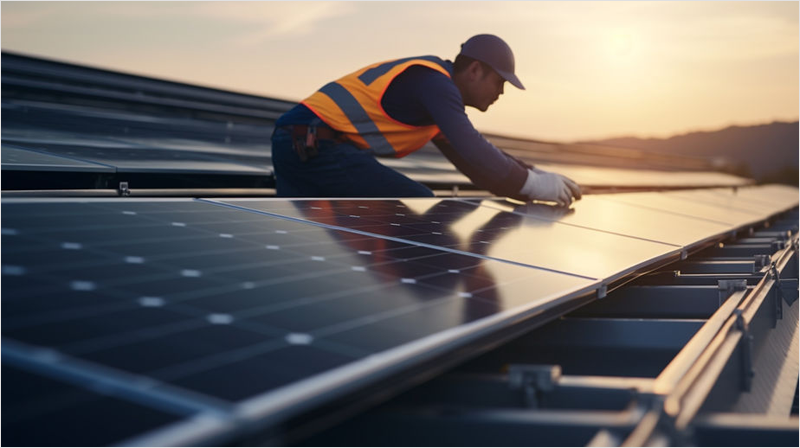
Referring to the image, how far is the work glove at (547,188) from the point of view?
4863 mm

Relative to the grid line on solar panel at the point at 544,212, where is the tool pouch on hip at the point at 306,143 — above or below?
above

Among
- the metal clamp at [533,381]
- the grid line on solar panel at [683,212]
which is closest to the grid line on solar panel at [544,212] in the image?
the grid line on solar panel at [683,212]

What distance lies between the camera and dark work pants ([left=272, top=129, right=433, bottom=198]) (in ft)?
15.5

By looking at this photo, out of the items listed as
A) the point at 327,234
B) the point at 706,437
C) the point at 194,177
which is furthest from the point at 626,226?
the point at 194,177

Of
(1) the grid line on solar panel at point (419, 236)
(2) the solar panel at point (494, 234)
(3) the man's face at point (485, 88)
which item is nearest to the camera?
(1) the grid line on solar panel at point (419, 236)

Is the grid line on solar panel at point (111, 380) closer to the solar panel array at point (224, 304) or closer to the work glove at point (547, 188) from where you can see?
the solar panel array at point (224, 304)

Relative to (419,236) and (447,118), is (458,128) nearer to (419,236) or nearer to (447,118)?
Result: (447,118)

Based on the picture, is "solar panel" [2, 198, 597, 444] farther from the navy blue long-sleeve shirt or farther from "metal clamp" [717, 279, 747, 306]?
the navy blue long-sleeve shirt

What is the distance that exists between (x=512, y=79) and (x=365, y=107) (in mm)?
916

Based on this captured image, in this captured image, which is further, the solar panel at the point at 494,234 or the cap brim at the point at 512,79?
the cap brim at the point at 512,79

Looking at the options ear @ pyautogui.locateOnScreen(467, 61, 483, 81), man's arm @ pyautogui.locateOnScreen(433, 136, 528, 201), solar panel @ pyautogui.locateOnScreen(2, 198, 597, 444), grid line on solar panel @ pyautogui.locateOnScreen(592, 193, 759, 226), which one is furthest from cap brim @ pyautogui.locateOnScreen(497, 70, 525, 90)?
solar panel @ pyautogui.locateOnScreen(2, 198, 597, 444)

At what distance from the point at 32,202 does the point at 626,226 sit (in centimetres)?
293

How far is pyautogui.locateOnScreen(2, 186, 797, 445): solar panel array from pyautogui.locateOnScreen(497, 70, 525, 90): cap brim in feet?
6.49

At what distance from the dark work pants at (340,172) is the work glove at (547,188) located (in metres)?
0.67
